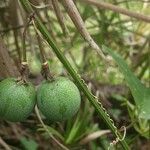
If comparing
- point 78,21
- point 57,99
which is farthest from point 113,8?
point 57,99

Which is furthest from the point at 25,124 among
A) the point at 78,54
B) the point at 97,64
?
the point at 78,54

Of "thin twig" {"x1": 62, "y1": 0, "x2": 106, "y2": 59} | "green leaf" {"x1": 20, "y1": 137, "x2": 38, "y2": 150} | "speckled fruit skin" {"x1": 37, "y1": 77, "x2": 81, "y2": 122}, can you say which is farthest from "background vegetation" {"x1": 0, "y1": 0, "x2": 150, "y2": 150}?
"speckled fruit skin" {"x1": 37, "y1": 77, "x2": 81, "y2": 122}

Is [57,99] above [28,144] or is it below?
above

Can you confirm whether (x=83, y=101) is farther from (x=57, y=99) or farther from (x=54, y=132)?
(x=57, y=99)

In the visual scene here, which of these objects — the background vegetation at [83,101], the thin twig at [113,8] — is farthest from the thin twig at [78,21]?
the background vegetation at [83,101]

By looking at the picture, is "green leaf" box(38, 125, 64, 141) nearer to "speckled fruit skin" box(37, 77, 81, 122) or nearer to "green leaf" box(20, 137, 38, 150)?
"green leaf" box(20, 137, 38, 150)

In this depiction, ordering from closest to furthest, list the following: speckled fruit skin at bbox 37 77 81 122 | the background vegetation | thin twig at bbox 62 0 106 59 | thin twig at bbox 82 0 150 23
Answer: speckled fruit skin at bbox 37 77 81 122 → thin twig at bbox 62 0 106 59 → thin twig at bbox 82 0 150 23 → the background vegetation

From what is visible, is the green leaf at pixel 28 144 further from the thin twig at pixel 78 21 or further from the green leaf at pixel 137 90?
the thin twig at pixel 78 21
